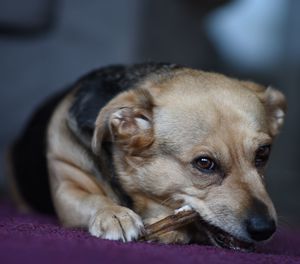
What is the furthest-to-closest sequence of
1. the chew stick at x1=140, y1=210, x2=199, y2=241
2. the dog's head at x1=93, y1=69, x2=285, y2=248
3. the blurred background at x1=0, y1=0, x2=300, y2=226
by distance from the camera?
the blurred background at x1=0, y1=0, x2=300, y2=226, the chew stick at x1=140, y1=210, x2=199, y2=241, the dog's head at x1=93, y1=69, x2=285, y2=248

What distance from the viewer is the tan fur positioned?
2.67 meters

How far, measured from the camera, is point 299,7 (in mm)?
7484

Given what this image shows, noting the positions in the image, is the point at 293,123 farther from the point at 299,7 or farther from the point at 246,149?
the point at 246,149

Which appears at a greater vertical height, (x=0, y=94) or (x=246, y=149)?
(x=246, y=149)

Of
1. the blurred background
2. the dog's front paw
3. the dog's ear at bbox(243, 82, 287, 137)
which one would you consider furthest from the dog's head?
the blurred background

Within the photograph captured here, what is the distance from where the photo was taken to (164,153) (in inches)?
113

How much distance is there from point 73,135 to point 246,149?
2.85 feet

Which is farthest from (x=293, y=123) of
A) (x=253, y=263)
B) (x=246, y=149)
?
(x=253, y=263)

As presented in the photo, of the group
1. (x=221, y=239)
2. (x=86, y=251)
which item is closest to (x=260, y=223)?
(x=221, y=239)

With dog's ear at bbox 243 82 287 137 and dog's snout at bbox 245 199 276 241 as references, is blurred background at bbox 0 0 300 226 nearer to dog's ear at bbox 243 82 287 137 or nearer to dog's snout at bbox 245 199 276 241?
dog's ear at bbox 243 82 287 137

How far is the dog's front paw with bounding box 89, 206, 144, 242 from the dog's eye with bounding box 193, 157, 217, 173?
0.33m

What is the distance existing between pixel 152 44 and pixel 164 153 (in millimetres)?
3479

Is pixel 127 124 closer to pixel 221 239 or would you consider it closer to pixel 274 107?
pixel 221 239

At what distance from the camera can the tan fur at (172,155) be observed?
2674mm
